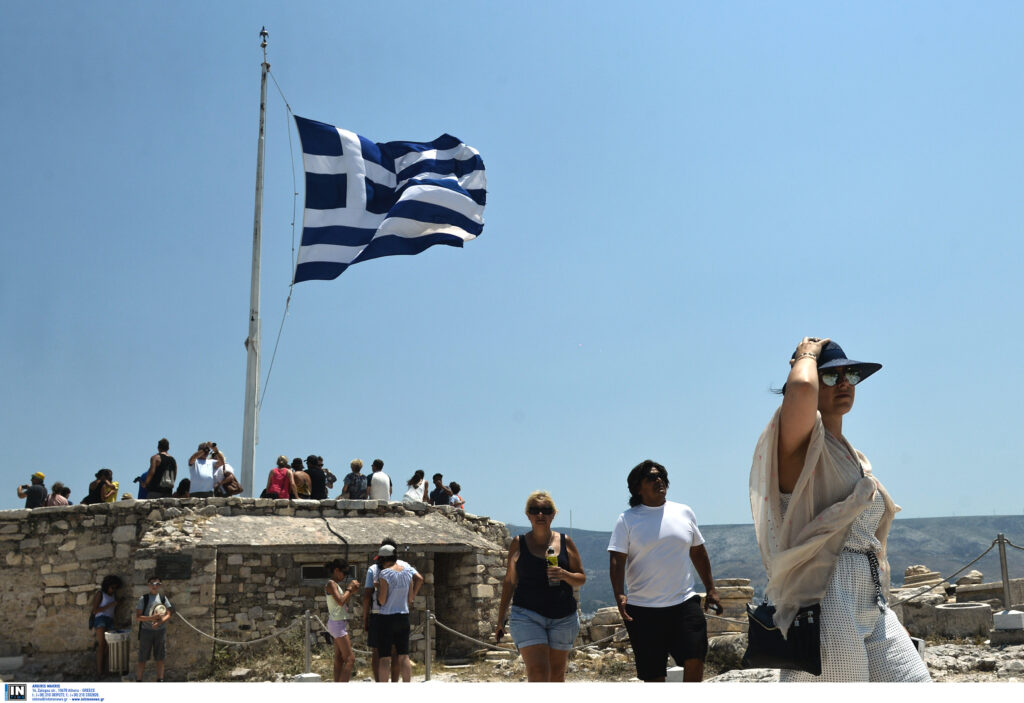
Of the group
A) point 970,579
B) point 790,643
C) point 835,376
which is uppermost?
point 835,376

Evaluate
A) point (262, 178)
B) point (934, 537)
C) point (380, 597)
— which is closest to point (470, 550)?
point (380, 597)

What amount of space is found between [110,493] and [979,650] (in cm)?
1218

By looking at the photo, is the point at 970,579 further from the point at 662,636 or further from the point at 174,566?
the point at 174,566

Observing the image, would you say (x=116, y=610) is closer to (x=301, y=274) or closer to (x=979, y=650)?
(x=301, y=274)

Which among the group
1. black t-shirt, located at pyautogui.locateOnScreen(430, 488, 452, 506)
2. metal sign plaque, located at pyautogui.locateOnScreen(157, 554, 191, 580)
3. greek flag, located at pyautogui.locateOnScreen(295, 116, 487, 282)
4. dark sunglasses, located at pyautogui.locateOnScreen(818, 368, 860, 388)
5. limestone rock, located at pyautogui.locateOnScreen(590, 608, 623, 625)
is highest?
greek flag, located at pyautogui.locateOnScreen(295, 116, 487, 282)

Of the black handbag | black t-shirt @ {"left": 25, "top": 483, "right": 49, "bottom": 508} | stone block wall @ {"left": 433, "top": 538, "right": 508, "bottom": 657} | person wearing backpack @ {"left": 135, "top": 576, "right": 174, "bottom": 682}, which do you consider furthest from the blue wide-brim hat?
black t-shirt @ {"left": 25, "top": 483, "right": 49, "bottom": 508}

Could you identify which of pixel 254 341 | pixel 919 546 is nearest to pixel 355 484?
pixel 254 341

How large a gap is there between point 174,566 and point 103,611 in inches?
49.0

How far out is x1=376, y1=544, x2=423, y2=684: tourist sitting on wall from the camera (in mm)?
9250

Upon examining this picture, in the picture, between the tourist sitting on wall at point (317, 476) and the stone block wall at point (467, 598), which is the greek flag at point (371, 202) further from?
the stone block wall at point (467, 598)

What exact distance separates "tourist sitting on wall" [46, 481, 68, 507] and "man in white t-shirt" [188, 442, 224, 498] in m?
2.30

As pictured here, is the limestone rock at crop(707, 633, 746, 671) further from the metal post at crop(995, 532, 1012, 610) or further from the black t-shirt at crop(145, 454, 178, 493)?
the black t-shirt at crop(145, 454, 178, 493)

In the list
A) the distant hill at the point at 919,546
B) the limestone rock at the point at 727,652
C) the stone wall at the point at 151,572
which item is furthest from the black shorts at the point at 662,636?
the distant hill at the point at 919,546

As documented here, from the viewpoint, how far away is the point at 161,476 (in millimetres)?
14320
